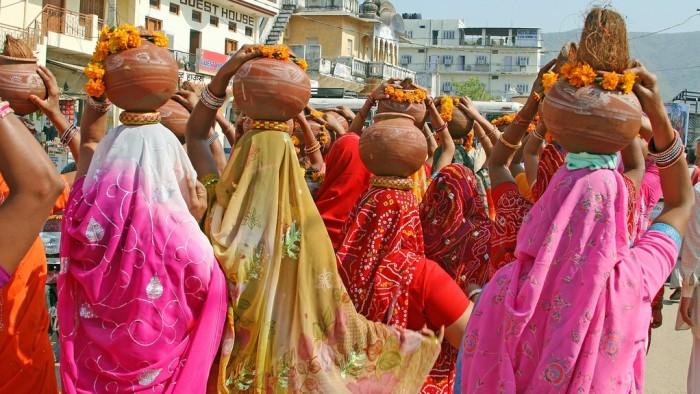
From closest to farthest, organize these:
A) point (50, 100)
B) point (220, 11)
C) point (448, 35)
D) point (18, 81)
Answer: point (18, 81) → point (50, 100) → point (220, 11) → point (448, 35)

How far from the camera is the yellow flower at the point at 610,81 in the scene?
10.2ft

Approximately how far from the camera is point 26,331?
A: 4.02m

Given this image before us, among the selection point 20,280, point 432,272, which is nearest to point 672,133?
point 432,272

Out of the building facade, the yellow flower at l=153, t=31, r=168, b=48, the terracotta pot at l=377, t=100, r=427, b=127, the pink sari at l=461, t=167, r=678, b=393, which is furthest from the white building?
the pink sari at l=461, t=167, r=678, b=393

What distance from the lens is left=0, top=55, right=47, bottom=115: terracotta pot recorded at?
4.60 m

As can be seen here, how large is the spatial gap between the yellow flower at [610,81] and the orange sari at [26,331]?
2390mm

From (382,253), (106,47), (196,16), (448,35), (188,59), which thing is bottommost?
(382,253)

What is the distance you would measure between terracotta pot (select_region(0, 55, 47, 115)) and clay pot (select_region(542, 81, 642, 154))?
2.74 metres

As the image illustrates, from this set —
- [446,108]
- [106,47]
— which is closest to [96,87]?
[106,47]

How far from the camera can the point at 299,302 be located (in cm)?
386

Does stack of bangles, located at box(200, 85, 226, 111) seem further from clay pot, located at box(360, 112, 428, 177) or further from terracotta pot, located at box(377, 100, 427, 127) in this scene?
terracotta pot, located at box(377, 100, 427, 127)

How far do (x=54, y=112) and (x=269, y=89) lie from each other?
56.3 inches

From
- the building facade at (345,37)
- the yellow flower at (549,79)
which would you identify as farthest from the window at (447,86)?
the yellow flower at (549,79)

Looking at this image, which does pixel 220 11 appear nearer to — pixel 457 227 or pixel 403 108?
pixel 403 108
